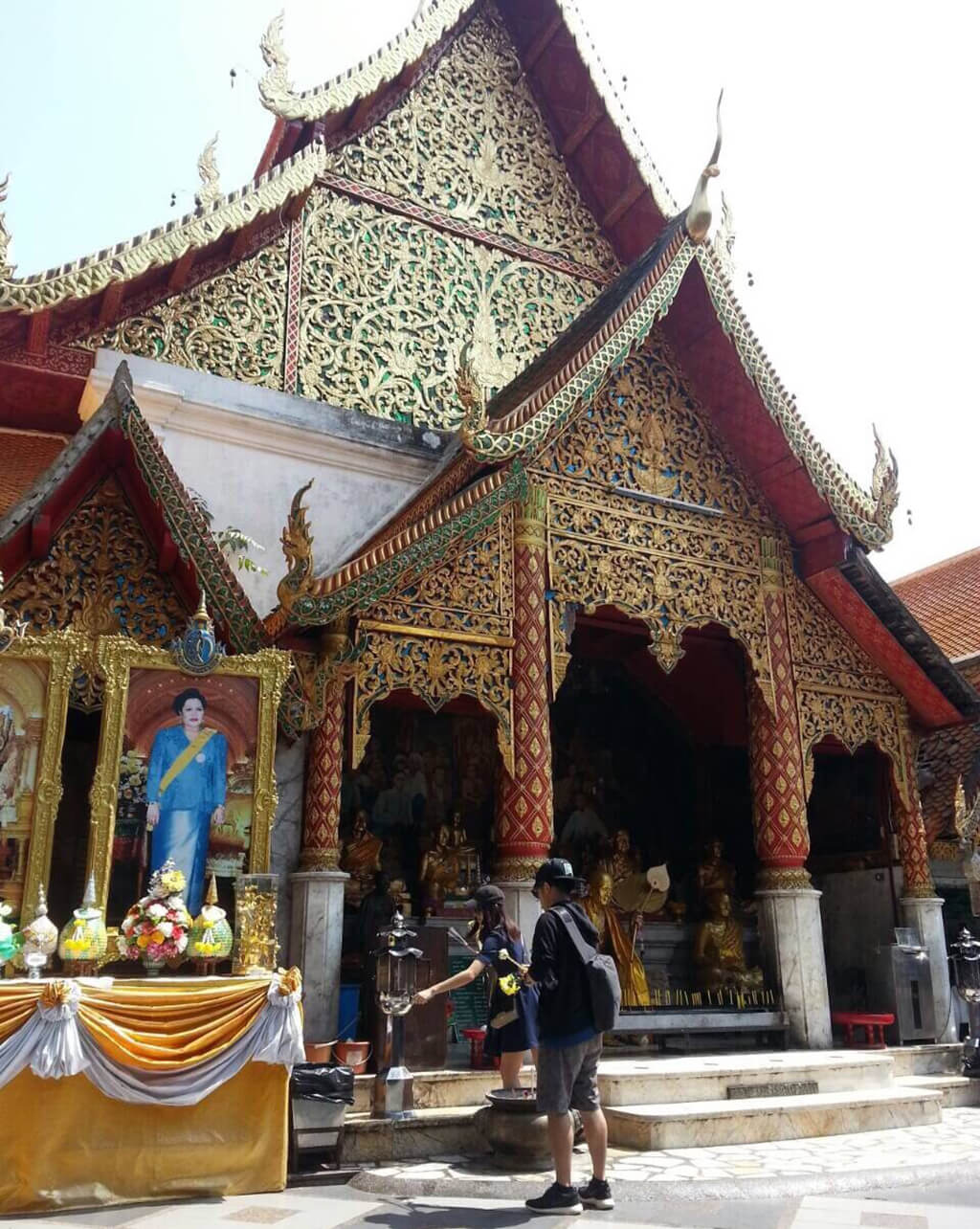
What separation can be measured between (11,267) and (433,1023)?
550cm

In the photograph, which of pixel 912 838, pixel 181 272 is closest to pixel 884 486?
pixel 912 838

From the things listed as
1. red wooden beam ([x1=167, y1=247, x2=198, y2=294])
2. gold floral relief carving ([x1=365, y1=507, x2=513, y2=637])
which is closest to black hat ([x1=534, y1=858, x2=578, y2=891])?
gold floral relief carving ([x1=365, y1=507, x2=513, y2=637])

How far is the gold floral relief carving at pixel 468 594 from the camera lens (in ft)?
22.9

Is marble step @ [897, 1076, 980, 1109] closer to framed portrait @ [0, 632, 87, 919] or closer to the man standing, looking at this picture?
the man standing

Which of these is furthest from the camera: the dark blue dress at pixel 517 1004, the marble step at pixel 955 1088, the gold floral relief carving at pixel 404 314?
the gold floral relief carving at pixel 404 314

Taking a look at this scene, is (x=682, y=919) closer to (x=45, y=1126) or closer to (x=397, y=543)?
(x=397, y=543)

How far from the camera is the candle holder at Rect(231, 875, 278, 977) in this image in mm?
5348

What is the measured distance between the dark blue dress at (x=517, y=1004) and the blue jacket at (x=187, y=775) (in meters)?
1.61

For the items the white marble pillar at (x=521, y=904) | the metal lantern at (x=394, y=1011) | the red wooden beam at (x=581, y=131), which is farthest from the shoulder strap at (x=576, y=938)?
the red wooden beam at (x=581, y=131)

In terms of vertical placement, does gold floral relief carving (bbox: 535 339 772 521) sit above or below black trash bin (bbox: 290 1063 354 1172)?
above

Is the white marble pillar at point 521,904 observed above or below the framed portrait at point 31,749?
below

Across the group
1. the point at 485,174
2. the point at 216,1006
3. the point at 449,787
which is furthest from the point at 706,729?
the point at 216,1006

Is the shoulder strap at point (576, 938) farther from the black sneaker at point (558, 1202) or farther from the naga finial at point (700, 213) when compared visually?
the naga finial at point (700, 213)

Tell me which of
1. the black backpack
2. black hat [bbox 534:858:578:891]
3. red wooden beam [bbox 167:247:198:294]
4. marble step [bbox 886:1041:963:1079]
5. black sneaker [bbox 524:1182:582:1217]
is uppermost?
red wooden beam [bbox 167:247:198:294]
